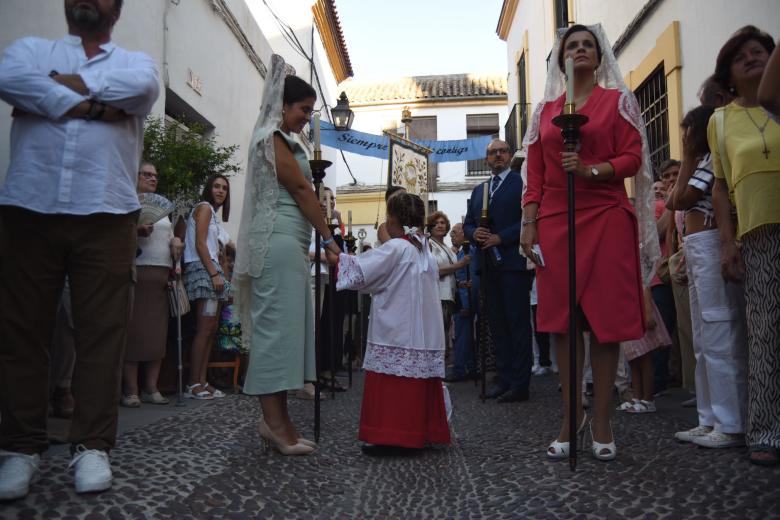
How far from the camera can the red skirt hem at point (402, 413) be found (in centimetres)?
373

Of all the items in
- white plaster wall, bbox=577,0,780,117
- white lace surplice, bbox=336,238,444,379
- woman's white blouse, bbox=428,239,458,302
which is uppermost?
white plaster wall, bbox=577,0,780,117

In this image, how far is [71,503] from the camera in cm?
246

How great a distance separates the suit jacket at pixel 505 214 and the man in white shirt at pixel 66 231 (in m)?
3.59

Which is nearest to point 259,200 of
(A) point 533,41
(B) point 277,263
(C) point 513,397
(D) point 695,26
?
(B) point 277,263

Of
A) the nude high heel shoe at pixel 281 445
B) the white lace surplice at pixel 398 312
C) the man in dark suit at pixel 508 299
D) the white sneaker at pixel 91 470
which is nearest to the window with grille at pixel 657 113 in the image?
the man in dark suit at pixel 508 299

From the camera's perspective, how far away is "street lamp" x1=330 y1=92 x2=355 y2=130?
1290 centimetres

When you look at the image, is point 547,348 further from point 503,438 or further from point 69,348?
point 69,348

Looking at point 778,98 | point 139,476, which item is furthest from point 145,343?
point 778,98

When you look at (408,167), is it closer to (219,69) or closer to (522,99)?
(219,69)

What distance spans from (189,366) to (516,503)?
13.8ft

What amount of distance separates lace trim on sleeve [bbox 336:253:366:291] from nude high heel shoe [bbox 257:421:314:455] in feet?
2.67

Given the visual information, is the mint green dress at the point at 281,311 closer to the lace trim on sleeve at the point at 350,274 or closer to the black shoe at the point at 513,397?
the lace trim on sleeve at the point at 350,274

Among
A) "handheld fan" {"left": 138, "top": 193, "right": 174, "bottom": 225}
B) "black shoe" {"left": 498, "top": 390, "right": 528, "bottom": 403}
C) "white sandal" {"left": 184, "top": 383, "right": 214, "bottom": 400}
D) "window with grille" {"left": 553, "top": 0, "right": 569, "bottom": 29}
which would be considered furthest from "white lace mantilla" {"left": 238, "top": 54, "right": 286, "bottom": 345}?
"window with grille" {"left": 553, "top": 0, "right": 569, "bottom": 29}

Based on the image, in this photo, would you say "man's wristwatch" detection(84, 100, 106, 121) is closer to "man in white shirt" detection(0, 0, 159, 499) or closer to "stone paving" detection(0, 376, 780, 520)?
"man in white shirt" detection(0, 0, 159, 499)
